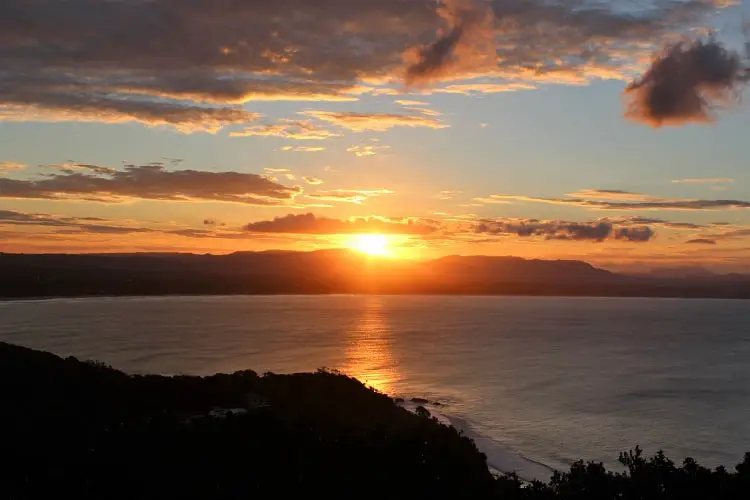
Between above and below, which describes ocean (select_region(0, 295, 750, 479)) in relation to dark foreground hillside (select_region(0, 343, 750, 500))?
below

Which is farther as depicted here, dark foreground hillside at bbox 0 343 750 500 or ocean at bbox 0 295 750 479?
ocean at bbox 0 295 750 479

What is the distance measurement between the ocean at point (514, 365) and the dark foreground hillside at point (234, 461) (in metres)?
20.9

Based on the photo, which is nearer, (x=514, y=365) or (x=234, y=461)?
(x=234, y=461)

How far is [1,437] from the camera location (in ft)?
80.7

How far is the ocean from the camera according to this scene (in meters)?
53.1

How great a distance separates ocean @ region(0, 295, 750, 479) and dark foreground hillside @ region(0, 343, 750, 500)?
2094 cm

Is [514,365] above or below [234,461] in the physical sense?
below

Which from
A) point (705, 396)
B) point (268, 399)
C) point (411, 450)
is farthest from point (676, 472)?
point (705, 396)

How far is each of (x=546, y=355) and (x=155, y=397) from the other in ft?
302

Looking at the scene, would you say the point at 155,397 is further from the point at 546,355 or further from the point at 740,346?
the point at 740,346

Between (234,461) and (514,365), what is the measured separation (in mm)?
82507

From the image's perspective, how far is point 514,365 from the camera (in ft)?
326

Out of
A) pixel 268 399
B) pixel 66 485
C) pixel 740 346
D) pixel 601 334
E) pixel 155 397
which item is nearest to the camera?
pixel 66 485

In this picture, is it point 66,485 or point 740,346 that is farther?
point 740,346
